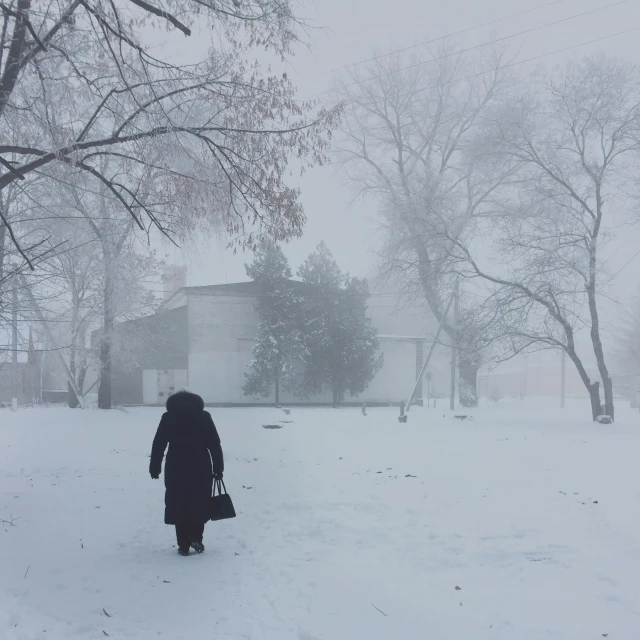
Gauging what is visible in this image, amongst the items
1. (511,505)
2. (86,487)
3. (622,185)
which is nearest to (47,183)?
(86,487)

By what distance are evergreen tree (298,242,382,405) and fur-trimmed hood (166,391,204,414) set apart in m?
29.3

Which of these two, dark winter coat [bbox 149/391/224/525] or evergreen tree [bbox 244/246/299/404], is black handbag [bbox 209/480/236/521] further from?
evergreen tree [bbox 244/246/299/404]

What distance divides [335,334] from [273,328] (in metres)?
3.93

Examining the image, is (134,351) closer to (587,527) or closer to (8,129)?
(8,129)

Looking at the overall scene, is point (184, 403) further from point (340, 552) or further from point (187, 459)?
point (340, 552)

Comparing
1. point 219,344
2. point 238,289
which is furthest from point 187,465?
point 238,289

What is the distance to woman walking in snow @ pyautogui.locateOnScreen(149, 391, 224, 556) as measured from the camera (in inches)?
223

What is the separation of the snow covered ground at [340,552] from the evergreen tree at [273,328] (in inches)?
873

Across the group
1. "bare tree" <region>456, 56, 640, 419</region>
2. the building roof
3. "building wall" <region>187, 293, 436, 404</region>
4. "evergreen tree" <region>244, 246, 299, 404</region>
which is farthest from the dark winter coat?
"evergreen tree" <region>244, 246, 299, 404</region>

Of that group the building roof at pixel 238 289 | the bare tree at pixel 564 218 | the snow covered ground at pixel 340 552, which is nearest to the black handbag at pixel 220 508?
the snow covered ground at pixel 340 552

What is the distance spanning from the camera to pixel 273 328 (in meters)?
34.8

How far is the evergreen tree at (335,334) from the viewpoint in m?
35.8

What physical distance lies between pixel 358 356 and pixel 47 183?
95.0 feet

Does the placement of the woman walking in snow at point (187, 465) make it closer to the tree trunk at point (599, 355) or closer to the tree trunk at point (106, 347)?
the tree trunk at point (106, 347)
